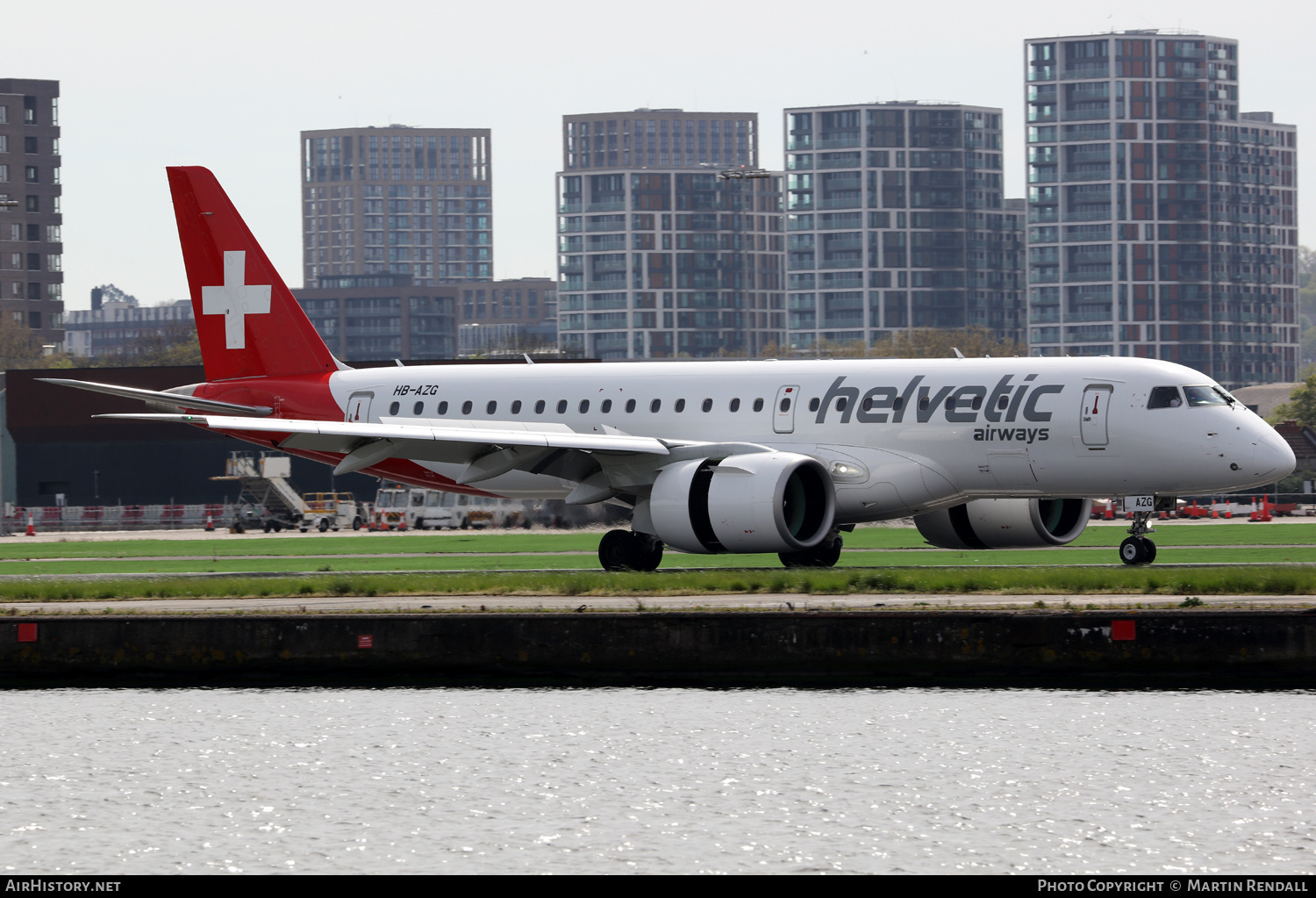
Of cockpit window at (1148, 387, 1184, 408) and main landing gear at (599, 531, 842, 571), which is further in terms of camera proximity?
main landing gear at (599, 531, 842, 571)

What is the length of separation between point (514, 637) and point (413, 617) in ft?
4.76

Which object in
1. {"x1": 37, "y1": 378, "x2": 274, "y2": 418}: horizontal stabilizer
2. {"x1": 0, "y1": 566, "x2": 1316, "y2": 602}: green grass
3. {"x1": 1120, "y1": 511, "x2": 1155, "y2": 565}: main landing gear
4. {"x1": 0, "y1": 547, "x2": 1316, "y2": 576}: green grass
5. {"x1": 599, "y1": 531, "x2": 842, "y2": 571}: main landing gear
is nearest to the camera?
{"x1": 0, "y1": 566, "x2": 1316, "y2": 602}: green grass

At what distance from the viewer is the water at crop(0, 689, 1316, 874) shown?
17.5 meters

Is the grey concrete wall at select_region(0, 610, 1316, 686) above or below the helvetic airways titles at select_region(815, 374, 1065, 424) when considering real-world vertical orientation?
below

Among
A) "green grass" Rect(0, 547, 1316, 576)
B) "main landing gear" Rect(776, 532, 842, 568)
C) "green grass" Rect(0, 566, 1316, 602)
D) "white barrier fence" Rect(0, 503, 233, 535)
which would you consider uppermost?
"green grass" Rect(0, 566, 1316, 602)

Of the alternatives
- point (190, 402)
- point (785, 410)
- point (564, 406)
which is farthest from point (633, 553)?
point (190, 402)

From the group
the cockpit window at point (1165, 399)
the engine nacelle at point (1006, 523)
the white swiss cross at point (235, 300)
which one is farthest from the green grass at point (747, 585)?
the white swiss cross at point (235, 300)

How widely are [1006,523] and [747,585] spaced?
976cm

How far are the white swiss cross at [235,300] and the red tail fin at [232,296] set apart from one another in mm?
20

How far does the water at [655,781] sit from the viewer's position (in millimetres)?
17516

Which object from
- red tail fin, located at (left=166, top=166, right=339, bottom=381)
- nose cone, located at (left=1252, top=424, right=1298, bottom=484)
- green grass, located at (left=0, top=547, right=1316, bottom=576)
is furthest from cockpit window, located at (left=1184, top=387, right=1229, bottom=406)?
red tail fin, located at (left=166, top=166, right=339, bottom=381)

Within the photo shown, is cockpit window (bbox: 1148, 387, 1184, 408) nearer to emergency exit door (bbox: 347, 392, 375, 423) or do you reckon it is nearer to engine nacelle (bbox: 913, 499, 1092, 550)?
engine nacelle (bbox: 913, 499, 1092, 550)

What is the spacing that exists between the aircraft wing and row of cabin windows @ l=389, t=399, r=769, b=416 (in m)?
1.10
